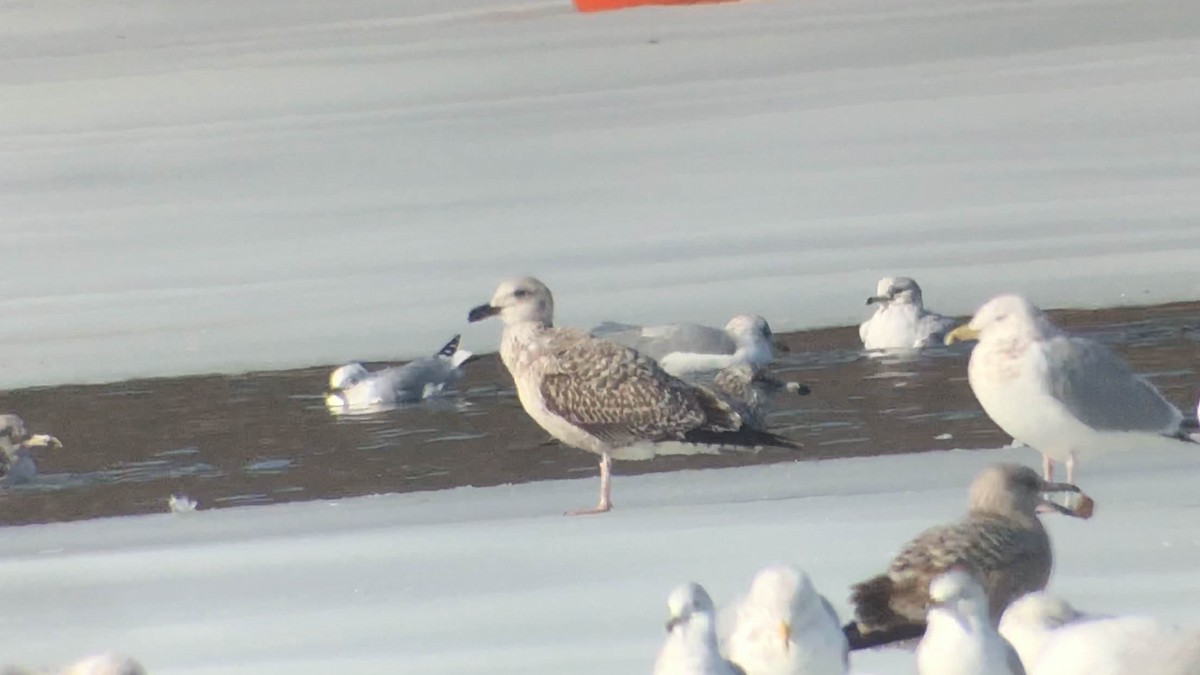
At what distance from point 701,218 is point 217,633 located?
18.0 ft

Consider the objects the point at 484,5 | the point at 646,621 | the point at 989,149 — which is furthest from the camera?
the point at 484,5

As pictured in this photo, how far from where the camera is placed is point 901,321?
25.3 feet

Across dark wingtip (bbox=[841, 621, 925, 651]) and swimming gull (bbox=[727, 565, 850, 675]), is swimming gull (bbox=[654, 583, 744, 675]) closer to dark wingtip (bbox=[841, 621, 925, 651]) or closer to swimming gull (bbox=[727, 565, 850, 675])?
swimming gull (bbox=[727, 565, 850, 675])

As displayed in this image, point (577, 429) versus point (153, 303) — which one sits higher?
point (153, 303)

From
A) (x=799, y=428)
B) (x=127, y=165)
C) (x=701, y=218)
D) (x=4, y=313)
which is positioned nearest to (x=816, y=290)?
(x=701, y=218)

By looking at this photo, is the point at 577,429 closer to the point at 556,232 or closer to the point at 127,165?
the point at 556,232

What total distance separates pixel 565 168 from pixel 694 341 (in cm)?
319

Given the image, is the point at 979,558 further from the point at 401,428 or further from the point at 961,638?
the point at 401,428

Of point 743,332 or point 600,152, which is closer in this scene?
point 743,332

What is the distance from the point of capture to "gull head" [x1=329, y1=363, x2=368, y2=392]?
746 centimetres

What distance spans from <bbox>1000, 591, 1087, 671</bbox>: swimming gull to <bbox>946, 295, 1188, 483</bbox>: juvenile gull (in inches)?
72.3

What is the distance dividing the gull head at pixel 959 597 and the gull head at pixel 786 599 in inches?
7.7

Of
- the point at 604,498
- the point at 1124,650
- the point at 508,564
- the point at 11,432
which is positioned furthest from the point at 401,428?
the point at 1124,650

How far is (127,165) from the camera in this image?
1107cm
